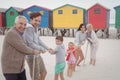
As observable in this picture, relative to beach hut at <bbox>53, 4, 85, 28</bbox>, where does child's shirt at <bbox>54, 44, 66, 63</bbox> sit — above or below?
below

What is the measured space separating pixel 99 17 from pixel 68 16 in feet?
6.67

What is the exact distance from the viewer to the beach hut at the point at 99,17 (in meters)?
14.5

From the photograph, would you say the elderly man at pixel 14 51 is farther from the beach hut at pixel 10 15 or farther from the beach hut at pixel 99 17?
the beach hut at pixel 10 15

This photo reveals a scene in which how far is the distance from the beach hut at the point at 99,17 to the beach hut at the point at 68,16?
0.57 metres

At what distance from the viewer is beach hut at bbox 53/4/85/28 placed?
14953 millimetres

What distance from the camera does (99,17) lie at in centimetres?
1455

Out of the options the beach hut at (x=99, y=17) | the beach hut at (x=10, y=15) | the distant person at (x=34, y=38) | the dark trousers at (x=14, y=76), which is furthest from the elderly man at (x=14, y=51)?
the beach hut at (x=10, y=15)

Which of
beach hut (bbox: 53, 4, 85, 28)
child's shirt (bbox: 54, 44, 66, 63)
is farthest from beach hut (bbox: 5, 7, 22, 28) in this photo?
child's shirt (bbox: 54, 44, 66, 63)

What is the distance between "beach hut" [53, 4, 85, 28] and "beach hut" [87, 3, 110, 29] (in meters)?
0.57

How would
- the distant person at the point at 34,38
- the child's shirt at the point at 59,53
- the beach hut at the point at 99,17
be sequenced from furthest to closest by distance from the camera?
1. the beach hut at the point at 99,17
2. the child's shirt at the point at 59,53
3. the distant person at the point at 34,38

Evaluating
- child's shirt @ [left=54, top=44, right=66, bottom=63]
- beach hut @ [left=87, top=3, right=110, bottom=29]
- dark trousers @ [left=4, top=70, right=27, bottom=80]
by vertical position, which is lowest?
dark trousers @ [left=4, top=70, right=27, bottom=80]

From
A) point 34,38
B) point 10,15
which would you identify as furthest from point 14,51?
point 10,15

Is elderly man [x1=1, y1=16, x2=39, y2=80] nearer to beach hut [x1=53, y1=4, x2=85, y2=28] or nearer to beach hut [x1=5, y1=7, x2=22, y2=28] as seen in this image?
beach hut [x1=53, y1=4, x2=85, y2=28]

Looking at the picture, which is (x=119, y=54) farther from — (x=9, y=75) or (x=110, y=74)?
(x=9, y=75)
